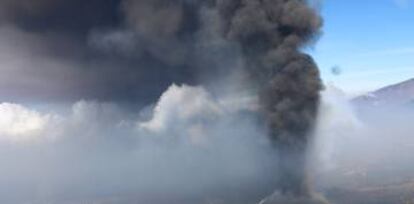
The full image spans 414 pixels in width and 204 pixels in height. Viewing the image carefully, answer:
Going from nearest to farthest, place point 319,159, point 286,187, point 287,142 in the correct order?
point 287,142, point 286,187, point 319,159

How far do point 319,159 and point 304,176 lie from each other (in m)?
7.80

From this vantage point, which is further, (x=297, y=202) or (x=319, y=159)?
(x=319, y=159)

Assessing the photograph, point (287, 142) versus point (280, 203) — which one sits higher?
point (287, 142)

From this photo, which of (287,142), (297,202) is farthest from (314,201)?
(287,142)

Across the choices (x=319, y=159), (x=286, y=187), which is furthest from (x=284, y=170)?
(x=319, y=159)

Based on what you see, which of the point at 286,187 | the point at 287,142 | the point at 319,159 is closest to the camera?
the point at 287,142

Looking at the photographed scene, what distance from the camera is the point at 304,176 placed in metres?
57.9

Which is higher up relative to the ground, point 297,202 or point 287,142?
point 287,142

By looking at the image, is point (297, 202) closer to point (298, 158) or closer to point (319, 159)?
point (298, 158)

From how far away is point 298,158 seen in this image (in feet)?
185

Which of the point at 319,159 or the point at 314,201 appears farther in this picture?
the point at 319,159

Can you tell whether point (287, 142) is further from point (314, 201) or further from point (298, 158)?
point (314, 201)

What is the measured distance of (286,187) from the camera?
2309 inches

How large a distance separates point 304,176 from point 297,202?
296 centimetres
